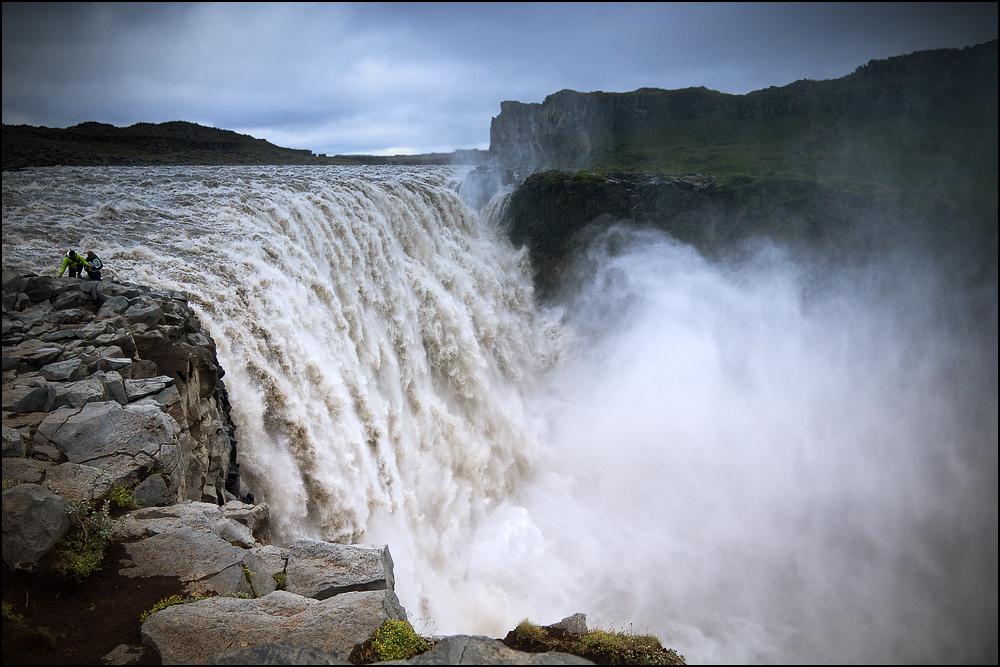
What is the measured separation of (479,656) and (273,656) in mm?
1975

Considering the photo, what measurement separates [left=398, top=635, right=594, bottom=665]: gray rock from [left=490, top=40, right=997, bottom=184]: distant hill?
892 cm

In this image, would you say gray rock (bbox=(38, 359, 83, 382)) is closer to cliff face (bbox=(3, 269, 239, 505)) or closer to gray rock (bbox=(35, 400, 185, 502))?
cliff face (bbox=(3, 269, 239, 505))

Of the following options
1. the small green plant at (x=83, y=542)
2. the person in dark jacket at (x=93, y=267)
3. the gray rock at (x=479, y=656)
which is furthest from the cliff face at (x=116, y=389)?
the gray rock at (x=479, y=656)

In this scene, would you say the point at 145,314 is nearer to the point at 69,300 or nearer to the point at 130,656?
the point at 69,300

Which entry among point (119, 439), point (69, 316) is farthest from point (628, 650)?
point (69, 316)

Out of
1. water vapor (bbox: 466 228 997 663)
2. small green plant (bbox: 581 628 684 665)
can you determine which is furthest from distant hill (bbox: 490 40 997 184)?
small green plant (bbox: 581 628 684 665)

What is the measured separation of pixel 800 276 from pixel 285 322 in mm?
27458

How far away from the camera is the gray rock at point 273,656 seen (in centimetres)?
460

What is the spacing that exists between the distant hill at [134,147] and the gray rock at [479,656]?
3221 cm

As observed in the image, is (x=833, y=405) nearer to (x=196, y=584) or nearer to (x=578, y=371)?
(x=578, y=371)

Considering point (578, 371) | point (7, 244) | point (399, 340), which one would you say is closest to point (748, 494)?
point (578, 371)

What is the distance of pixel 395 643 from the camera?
5438 mm

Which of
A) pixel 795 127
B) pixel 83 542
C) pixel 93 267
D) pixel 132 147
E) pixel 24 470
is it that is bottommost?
pixel 83 542

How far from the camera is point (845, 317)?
23516 mm
